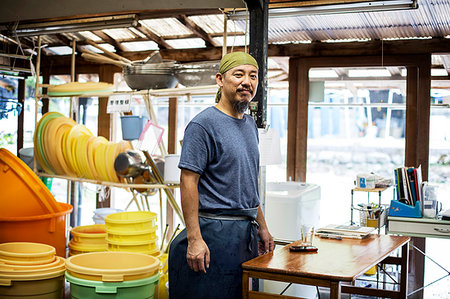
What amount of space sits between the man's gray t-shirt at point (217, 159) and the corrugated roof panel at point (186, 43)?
132 inches

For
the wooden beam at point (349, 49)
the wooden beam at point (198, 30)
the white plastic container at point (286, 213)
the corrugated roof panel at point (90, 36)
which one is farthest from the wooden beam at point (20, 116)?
the white plastic container at point (286, 213)

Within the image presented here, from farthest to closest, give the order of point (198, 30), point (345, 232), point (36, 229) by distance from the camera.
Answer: point (198, 30), point (36, 229), point (345, 232)

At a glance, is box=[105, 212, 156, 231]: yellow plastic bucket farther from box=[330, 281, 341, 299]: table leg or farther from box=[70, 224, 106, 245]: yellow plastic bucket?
box=[330, 281, 341, 299]: table leg

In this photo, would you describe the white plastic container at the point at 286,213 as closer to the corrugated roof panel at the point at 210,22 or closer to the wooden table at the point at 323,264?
the wooden table at the point at 323,264

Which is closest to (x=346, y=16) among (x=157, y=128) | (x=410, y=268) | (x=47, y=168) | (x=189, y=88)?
(x=189, y=88)

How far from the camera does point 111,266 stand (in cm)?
323

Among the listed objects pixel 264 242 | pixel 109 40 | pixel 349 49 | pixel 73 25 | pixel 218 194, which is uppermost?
pixel 109 40

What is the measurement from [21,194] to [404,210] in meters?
2.91

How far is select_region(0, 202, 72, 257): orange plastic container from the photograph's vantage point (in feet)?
11.2

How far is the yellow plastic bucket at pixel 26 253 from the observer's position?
306 cm

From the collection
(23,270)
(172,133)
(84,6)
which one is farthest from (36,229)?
(172,133)

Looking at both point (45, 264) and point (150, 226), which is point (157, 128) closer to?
point (150, 226)

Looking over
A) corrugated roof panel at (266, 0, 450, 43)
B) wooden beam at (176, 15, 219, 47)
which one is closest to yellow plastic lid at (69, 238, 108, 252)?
wooden beam at (176, 15, 219, 47)

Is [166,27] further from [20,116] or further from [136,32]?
[20,116]
